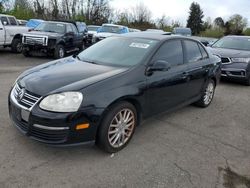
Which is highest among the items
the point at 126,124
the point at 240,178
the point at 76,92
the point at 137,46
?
the point at 137,46

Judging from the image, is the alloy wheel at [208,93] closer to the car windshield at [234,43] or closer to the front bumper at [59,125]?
the front bumper at [59,125]

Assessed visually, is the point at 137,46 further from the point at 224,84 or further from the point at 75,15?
the point at 75,15

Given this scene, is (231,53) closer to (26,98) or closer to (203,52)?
(203,52)

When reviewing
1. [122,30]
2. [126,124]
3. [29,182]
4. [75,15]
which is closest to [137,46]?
[126,124]

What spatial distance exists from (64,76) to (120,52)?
1173 mm

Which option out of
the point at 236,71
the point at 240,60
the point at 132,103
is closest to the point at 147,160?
the point at 132,103

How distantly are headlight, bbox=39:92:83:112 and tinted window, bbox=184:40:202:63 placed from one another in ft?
8.61

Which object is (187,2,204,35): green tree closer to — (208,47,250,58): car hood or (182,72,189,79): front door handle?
(208,47,250,58): car hood

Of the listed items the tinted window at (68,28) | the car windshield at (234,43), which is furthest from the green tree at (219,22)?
the car windshield at (234,43)

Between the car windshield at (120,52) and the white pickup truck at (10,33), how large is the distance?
31.1 feet

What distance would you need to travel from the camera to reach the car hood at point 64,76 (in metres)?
3.48

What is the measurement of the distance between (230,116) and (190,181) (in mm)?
2882

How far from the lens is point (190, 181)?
130 inches

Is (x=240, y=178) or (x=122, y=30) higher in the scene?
(x=122, y=30)
